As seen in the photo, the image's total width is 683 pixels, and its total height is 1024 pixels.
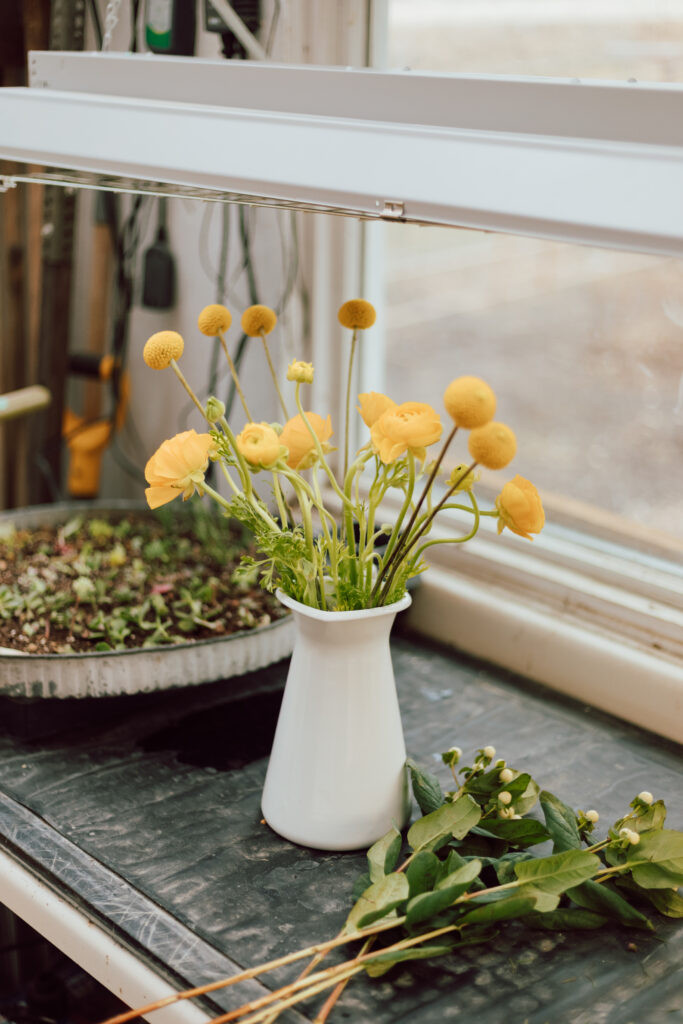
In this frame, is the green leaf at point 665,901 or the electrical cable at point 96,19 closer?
the green leaf at point 665,901

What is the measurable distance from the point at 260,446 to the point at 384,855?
1.03 ft

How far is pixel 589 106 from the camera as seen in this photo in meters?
0.58

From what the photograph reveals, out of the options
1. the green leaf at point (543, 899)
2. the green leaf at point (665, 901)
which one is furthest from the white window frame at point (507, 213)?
the green leaf at point (543, 899)

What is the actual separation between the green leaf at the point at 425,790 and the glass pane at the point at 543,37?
0.72 metres

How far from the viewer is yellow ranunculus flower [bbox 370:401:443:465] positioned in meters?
0.71

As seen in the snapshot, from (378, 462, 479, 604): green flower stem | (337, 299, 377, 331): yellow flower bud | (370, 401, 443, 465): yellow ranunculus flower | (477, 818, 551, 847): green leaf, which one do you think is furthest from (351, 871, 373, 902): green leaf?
(337, 299, 377, 331): yellow flower bud

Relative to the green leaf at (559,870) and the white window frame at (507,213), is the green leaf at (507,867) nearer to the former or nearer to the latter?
the green leaf at (559,870)

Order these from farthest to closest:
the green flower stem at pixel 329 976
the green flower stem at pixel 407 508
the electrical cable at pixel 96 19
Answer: the electrical cable at pixel 96 19, the green flower stem at pixel 407 508, the green flower stem at pixel 329 976

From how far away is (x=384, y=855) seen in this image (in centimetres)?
75

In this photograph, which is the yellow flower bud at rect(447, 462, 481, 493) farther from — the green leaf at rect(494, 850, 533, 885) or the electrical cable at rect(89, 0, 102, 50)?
the electrical cable at rect(89, 0, 102, 50)

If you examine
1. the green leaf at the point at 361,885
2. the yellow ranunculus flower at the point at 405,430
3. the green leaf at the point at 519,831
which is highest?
the yellow ranunculus flower at the point at 405,430

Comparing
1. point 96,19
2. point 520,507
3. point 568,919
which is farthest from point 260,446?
point 96,19

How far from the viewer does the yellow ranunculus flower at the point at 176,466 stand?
75 centimetres

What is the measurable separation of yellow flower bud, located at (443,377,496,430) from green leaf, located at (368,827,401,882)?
0.33 meters
